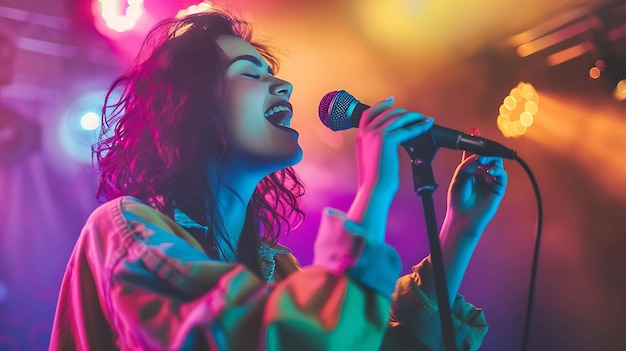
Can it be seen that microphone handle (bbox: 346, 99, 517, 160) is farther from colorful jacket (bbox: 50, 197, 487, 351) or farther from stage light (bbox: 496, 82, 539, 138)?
stage light (bbox: 496, 82, 539, 138)

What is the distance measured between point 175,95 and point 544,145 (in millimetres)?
2914

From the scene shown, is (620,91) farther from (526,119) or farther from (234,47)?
(234,47)

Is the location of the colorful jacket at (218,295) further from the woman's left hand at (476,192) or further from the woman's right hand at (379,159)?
the woman's left hand at (476,192)

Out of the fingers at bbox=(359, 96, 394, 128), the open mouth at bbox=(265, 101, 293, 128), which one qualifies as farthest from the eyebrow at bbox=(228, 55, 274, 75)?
the fingers at bbox=(359, 96, 394, 128)

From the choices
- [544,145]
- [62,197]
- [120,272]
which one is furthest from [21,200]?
[544,145]

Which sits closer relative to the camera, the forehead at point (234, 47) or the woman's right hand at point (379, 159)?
the woman's right hand at point (379, 159)

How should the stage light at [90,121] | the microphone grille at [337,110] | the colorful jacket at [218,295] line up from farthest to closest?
the stage light at [90,121] < the microphone grille at [337,110] < the colorful jacket at [218,295]

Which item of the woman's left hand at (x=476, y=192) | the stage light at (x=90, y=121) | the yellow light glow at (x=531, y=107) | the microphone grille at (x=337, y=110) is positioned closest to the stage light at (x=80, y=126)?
the stage light at (x=90, y=121)

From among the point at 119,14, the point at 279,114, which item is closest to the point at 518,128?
the point at 279,114

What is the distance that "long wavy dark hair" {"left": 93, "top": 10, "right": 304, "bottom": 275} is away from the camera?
1.32 m

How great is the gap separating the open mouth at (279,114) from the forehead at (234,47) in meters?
0.17

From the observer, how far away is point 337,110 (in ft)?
4.08

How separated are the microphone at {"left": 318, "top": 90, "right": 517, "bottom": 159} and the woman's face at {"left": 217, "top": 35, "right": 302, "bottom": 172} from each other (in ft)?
0.52

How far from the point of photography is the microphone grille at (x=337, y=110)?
1.24 metres
